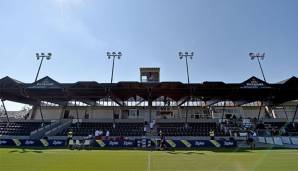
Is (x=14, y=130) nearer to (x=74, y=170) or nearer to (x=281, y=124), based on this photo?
(x=74, y=170)

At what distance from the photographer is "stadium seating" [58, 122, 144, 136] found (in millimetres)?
38250

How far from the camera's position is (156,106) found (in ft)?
167

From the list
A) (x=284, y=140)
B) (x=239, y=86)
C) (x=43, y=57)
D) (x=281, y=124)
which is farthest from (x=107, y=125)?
(x=281, y=124)

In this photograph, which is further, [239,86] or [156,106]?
[156,106]

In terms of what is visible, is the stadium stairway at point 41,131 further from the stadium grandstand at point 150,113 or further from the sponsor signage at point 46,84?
the sponsor signage at point 46,84

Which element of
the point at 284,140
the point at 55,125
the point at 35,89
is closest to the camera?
the point at 284,140

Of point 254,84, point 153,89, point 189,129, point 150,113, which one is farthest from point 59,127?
point 254,84

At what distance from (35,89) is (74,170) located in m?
26.0

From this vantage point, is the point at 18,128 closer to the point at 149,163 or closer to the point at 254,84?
the point at 149,163

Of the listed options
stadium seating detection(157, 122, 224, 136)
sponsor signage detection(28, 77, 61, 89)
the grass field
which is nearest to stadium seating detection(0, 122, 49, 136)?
sponsor signage detection(28, 77, 61, 89)

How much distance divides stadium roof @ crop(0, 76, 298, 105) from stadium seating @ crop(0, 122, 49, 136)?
5.23 meters

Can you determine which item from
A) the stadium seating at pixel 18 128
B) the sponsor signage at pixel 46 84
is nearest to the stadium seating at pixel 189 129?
the sponsor signage at pixel 46 84

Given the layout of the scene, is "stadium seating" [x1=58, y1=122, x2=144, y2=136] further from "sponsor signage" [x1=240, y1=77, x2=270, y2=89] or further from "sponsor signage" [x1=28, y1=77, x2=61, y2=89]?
"sponsor signage" [x1=240, y1=77, x2=270, y2=89]

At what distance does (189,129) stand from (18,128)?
27.7 meters
